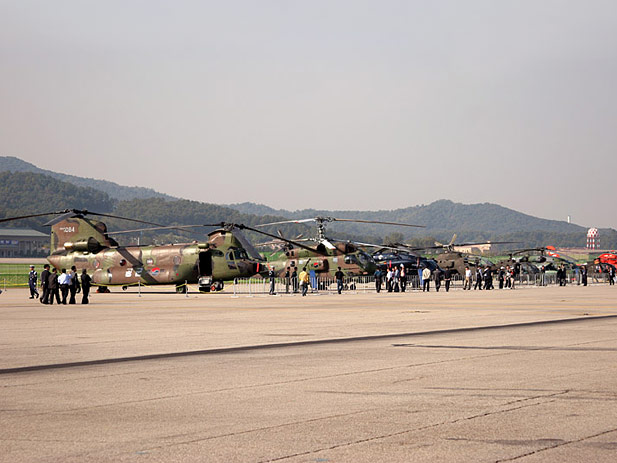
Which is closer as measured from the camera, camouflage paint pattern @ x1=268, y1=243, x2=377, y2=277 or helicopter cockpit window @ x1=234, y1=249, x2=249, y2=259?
helicopter cockpit window @ x1=234, y1=249, x2=249, y2=259

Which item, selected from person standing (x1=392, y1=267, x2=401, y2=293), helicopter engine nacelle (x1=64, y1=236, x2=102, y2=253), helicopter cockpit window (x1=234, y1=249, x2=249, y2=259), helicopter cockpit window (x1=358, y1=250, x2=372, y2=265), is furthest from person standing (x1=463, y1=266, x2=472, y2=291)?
helicopter engine nacelle (x1=64, y1=236, x2=102, y2=253)

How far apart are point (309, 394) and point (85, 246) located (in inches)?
1542

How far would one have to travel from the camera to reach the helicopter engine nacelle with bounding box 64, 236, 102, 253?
47594mm

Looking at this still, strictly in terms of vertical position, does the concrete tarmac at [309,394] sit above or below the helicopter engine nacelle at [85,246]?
below

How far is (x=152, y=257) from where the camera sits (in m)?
46.5

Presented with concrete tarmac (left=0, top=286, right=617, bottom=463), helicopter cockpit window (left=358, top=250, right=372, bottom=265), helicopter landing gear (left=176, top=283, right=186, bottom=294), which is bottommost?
helicopter landing gear (left=176, top=283, right=186, bottom=294)

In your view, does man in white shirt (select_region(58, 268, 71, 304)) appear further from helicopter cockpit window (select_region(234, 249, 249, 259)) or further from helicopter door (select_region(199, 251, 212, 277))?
helicopter cockpit window (select_region(234, 249, 249, 259))

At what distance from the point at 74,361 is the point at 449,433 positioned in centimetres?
819

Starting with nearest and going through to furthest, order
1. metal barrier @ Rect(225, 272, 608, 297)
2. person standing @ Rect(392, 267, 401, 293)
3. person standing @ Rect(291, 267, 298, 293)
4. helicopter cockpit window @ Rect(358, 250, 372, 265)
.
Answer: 1. person standing @ Rect(291, 267, 298, 293)
2. metal barrier @ Rect(225, 272, 608, 297)
3. person standing @ Rect(392, 267, 401, 293)
4. helicopter cockpit window @ Rect(358, 250, 372, 265)

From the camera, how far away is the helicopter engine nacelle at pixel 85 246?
156 ft

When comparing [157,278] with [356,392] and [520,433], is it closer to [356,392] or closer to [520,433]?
[356,392]

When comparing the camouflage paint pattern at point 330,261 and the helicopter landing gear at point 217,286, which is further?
the camouflage paint pattern at point 330,261

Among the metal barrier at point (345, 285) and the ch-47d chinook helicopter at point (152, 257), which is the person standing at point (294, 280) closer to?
the metal barrier at point (345, 285)

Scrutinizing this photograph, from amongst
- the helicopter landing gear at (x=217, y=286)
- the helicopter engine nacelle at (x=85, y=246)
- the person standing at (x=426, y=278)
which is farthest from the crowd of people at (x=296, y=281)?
the helicopter landing gear at (x=217, y=286)
